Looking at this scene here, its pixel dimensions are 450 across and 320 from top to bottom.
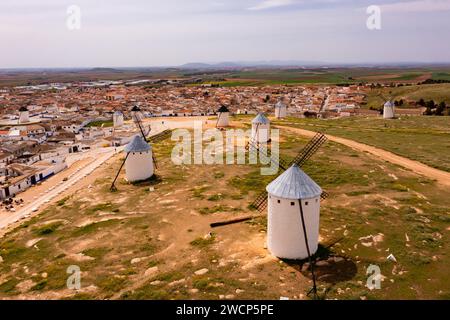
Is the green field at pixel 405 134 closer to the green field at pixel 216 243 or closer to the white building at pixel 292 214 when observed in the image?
the green field at pixel 216 243

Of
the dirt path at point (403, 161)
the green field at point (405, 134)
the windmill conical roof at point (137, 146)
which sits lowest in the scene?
the dirt path at point (403, 161)

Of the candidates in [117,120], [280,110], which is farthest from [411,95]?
[117,120]

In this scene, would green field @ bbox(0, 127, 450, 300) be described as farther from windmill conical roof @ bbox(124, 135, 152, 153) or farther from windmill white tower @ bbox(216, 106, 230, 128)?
windmill white tower @ bbox(216, 106, 230, 128)

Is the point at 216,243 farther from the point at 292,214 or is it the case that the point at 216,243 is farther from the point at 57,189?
the point at 57,189

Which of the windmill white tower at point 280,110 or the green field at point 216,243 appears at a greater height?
the windmill white tower at point 280,110

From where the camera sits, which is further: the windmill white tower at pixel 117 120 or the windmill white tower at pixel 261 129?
the windmill white tower at pixel 117 120

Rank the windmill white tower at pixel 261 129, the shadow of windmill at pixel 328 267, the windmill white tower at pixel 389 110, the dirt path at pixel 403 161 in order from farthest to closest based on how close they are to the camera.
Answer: the windmill white tower at pixel 389 110, the windmill white tower at pixel 261 129, the dirt path at pixel 403 161, the shadow of windmill at pixel 328 267

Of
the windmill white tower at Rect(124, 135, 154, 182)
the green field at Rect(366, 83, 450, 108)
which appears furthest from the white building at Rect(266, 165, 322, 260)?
the green field at Rect(366, 83, 450, 108)

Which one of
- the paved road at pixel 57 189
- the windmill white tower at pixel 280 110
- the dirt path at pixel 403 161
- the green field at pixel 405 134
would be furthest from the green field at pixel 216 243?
the windmill white tower at pixel 280 110
